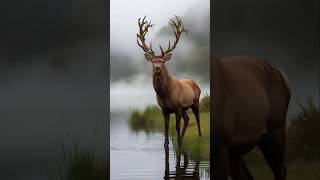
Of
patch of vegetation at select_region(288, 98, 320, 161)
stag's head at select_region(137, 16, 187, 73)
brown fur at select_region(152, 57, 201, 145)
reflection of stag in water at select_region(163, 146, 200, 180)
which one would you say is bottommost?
reflection of stag in water at select_region(163, 146, 200, 180)

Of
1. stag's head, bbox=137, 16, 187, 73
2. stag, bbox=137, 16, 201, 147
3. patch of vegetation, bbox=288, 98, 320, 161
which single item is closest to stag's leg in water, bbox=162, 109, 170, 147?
stag, bbox=137, 16, 201, 147

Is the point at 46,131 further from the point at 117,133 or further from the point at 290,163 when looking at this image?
the point at 290,163

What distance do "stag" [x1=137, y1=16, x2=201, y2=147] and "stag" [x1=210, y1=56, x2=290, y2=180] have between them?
0.18 meters

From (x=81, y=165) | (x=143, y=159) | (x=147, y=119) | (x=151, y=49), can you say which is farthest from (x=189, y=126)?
(x=81, y=165)

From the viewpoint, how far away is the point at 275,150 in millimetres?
4477

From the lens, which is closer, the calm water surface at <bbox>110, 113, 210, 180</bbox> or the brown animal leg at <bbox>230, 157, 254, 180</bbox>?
the calm water surface at <bbox>110, 113, 210, 180</bbox>

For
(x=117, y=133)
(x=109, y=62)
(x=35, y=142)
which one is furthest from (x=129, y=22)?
(x=35, y=142)

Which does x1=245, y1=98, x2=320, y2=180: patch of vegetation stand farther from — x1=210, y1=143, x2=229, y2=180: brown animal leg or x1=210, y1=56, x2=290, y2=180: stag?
x1=210, y1=143, x2=229, y2=180: brown animal leg

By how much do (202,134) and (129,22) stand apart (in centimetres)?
105

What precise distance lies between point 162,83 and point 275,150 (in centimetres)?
108

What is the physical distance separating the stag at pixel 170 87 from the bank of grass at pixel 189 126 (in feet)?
0.10

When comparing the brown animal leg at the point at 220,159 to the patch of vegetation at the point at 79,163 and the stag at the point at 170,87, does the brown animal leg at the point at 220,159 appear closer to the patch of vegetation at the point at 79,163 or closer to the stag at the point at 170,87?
the stag at the point at 170,87

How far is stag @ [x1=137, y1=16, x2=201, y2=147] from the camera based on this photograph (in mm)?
4301

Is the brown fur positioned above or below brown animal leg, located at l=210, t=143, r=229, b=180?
above
